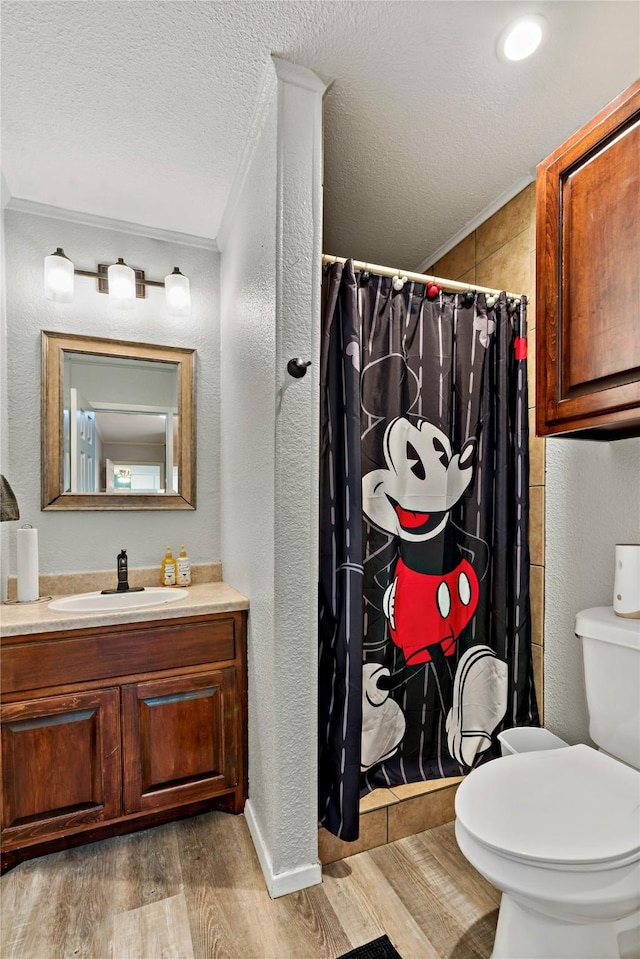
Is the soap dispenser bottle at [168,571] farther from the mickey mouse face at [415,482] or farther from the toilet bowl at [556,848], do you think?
the toilet bowl at [556,848]

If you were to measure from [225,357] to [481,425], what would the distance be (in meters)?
1.24

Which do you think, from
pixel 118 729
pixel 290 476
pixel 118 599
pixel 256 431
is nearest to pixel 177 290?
pixel 256 431

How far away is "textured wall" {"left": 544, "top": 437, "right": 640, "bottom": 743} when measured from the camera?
1.59 meters

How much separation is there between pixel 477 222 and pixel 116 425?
195 centimetres

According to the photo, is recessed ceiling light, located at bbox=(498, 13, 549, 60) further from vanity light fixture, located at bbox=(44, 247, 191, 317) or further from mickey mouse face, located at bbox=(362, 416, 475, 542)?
vanity light fixture, located at bbox=(44, 247, 191, 317)

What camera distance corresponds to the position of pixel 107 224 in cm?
221

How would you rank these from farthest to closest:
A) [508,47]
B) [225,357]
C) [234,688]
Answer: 1. [225,357]
2. [234,688]
3. [508,47]

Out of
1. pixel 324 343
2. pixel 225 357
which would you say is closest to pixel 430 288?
pixel 324 343

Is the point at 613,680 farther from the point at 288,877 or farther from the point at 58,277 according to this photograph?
the point at 58,277

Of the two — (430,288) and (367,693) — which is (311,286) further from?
(367,693)

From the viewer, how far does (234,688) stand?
183cm

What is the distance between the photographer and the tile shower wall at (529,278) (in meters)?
1.88

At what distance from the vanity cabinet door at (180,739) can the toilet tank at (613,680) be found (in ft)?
4.07

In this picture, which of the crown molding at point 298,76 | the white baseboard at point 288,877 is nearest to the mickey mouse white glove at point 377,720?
the white baseboard at point 288,877
